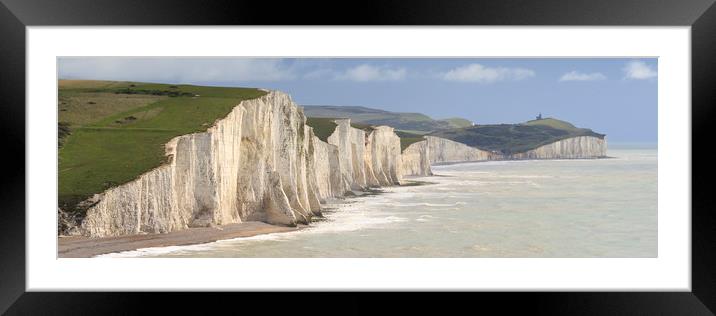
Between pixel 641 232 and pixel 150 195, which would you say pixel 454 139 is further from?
pixel 150 195

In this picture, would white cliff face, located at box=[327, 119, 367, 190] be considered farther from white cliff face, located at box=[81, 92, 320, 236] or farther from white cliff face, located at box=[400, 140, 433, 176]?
white cliff face, located at box=[400, 140, 433, 176]

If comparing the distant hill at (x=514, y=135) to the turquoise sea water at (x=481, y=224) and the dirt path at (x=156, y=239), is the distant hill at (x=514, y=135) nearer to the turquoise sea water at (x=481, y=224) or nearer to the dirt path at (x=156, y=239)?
the turquoise sea water at (x=481, y=224)

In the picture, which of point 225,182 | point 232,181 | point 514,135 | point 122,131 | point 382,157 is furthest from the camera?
point 514,135

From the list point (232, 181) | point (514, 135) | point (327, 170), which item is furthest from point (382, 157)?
point (514, 135)

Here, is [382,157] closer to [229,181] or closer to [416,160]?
[416,160]

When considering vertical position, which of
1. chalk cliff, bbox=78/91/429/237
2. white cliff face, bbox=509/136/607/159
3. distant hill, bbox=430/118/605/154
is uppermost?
distant hill, bbox=430/118/605/154

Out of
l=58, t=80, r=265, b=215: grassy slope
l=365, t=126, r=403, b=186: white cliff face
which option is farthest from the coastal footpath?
l=365, t=126, r=403, b=186: white cliff face
